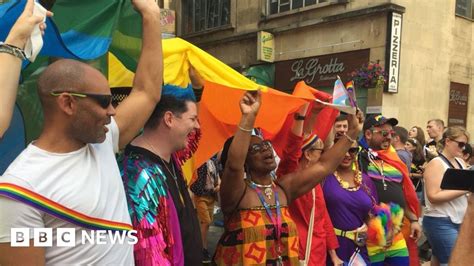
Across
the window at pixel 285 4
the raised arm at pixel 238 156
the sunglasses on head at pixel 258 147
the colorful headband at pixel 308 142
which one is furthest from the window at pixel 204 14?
the raised arm at pixel 238 156

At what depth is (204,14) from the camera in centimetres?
1833

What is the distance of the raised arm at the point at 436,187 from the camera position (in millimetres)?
4465

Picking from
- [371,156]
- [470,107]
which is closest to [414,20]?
[470,107]

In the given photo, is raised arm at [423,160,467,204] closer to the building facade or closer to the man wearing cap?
the man wearing cap

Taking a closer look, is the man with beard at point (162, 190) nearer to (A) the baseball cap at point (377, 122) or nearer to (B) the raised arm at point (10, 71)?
(B) the raised arm at point (10, 71)

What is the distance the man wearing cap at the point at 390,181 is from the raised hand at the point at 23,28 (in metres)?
3.26

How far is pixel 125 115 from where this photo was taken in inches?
84.1

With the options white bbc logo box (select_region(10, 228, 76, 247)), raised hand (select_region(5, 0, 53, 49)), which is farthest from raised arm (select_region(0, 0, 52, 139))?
white bbc logo box (select_region(10, 228, 76, 247))

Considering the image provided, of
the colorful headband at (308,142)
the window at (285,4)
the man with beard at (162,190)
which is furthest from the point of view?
the window at (285,4)

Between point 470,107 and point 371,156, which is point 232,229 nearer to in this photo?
point 371,156

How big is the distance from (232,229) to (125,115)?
1.20 meters

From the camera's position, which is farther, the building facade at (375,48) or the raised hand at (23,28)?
the building facade at (375,48)

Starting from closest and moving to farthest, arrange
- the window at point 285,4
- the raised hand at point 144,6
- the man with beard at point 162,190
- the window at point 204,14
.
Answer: the man with beard at point 162,190 → the raised hand at point 144,6 → the window at point 285,4 → the window at point 204,14

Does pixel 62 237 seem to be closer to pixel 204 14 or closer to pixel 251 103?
pixel 251 103
